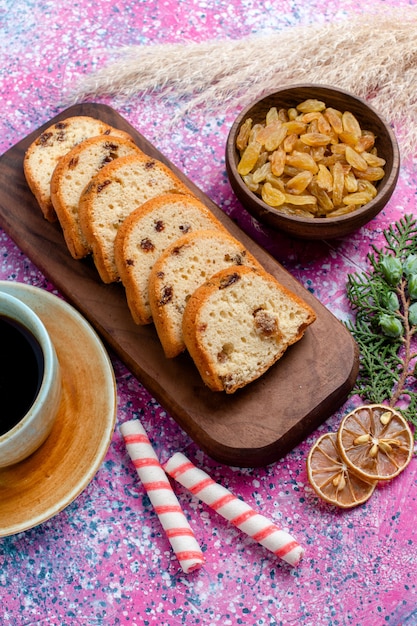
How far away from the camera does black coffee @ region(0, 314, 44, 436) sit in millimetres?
2275

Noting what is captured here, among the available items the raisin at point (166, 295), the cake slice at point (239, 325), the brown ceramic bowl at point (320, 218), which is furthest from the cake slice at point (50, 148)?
the cake slice at point (239, 325)

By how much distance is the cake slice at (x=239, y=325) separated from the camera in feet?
8.17

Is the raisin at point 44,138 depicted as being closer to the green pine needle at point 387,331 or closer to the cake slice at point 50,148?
the cake slice at point 50,148

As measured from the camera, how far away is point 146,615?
2.54 meters

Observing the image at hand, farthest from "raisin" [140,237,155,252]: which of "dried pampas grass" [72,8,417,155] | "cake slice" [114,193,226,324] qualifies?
"dried pampas grass" [72,8,417,155]

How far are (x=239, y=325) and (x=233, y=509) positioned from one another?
2.13 ft

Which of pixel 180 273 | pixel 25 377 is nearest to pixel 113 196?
pixel 180 273

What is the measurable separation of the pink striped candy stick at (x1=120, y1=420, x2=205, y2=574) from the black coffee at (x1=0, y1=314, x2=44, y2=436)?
51 cm

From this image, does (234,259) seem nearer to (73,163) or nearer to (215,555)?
(73,163)

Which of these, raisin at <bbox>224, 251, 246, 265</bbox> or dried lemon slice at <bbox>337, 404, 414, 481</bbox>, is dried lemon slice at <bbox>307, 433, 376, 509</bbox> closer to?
dried lemon slice at <bbox>337, 404, 414, 481</bbox>

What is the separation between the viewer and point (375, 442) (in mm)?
2545

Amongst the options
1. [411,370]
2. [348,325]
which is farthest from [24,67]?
[411,370]

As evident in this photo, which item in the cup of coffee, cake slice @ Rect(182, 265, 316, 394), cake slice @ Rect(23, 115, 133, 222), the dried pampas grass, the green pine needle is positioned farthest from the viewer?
the dried pampas grass

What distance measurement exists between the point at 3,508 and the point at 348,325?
1.43 meters
